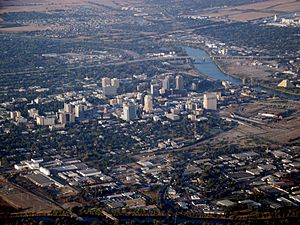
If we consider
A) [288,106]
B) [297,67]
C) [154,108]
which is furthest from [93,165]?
[297,67]

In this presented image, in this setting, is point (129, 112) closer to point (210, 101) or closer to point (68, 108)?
point (68, 108)

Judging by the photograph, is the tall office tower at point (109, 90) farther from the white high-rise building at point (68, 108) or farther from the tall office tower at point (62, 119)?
the tall office tower at point (62, 119)

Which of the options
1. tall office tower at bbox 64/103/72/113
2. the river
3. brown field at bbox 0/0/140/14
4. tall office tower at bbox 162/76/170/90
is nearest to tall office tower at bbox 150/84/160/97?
tall office tower at bbox 162/76/170/90

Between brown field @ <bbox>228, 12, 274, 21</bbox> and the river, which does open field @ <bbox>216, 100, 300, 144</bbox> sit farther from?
brown field @ <bbox>228, 12, 274, 21</bbox>

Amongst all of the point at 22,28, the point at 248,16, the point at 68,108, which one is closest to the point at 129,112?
the point at 68,108

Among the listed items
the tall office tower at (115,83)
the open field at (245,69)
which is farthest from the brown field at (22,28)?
the tall office tower at (115,83)

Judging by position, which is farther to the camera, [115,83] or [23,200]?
[115,83]
